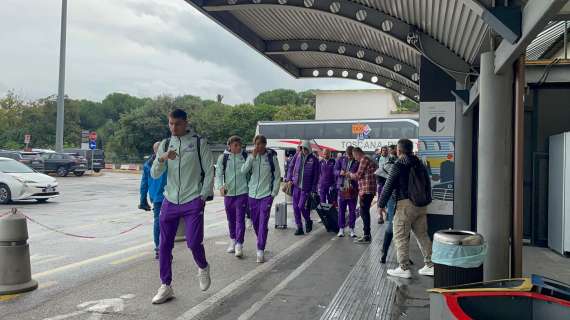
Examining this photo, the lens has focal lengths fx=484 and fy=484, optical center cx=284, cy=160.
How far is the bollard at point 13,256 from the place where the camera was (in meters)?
5.52

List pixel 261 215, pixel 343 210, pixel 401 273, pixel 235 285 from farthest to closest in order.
→ pixel 343 210, pixel 261 215, pixel 401 273, pixel 235 285

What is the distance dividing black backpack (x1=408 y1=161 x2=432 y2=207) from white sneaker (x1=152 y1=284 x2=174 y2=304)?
3.24m

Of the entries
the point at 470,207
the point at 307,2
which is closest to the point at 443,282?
the point at 470,207

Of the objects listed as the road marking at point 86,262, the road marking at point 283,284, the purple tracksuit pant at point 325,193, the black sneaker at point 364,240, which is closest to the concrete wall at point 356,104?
the purple tracksuit pant at point 325,193

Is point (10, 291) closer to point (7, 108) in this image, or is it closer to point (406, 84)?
point (406, 84)

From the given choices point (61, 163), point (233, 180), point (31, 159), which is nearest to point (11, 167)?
point (233, 180)

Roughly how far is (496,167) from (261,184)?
11.7 ft

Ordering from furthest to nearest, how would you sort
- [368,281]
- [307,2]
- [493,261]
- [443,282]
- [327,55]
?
[327,55]
[307,2]
[368,281]
[493,261]
[443,282]

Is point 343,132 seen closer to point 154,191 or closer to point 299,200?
point 299,200

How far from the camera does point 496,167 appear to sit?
16.9ft

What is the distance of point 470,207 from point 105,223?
8.23 m

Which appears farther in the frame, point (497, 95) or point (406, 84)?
point (406, 84)

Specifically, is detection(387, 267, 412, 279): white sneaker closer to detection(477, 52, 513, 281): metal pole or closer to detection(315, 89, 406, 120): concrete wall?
detection(477, 52, 513, 281): metal pole

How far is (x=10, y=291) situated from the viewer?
5465mm
